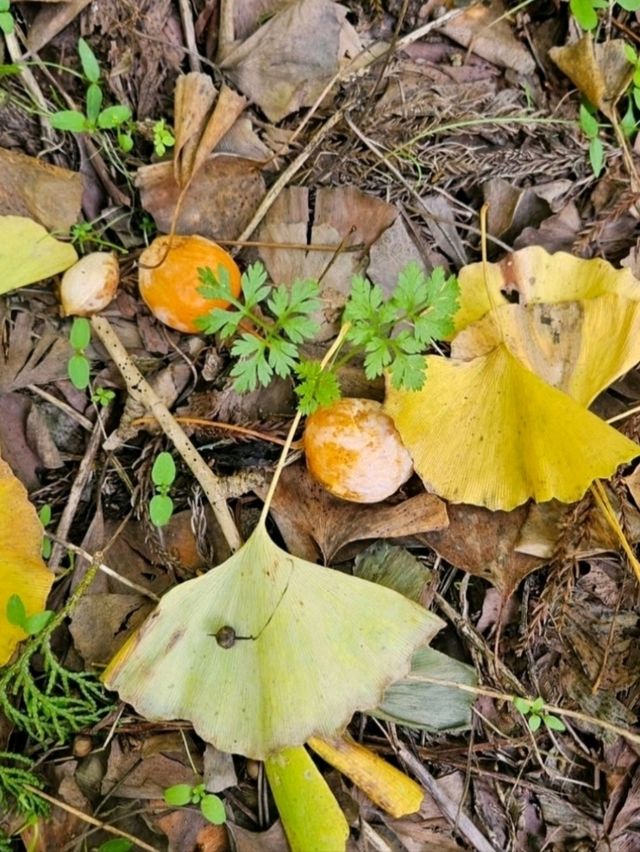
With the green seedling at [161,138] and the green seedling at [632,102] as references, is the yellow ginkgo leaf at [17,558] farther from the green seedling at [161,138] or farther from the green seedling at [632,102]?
the green seedling at [632,102]

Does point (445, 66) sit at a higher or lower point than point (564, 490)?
higher

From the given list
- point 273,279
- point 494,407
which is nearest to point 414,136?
point 273,279

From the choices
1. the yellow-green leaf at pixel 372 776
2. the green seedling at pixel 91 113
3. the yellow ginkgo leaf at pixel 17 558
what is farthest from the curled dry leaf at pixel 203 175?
the yellow-green leaf at pixel 372 776

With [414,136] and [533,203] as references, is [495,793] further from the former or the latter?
[414,136]

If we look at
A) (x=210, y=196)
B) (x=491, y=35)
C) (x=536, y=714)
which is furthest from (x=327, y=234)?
(x=536, y=714)

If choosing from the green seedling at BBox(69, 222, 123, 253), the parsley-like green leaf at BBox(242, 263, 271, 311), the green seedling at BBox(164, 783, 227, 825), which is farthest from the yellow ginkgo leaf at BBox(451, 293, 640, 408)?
the green seedling at BBox(164, 783, 227, 825)

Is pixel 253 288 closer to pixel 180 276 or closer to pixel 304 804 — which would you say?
pixel 180 276
